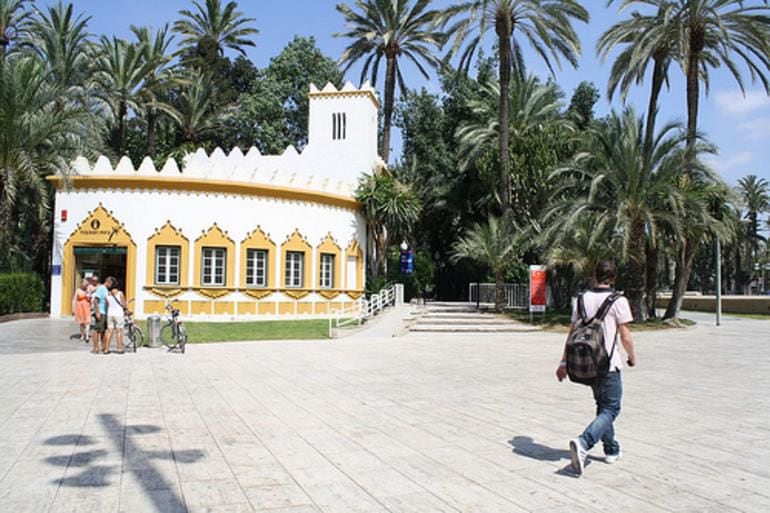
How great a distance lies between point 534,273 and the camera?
24.2 m

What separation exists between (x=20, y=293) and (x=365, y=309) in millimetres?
12956

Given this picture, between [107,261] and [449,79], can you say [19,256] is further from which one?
[449,79]

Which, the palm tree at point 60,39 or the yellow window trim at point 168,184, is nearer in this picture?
the yellow window trim at point 168,184

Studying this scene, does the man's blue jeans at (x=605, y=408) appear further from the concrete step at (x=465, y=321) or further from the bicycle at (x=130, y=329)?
the concrete step at (x=465, y=321)

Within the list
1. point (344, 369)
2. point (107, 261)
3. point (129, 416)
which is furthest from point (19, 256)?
point (129, 416)

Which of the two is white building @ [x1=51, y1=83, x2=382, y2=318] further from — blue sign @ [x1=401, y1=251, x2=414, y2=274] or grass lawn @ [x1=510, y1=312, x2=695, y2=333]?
grass lawn @ [x1=510, y1=312, x2=695, y2=333]

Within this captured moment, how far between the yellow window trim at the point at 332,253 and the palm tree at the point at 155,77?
18284 millimetres

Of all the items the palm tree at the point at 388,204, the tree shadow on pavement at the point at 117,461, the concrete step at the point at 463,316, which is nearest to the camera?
the tree shadow on pavement at the point at 117,461

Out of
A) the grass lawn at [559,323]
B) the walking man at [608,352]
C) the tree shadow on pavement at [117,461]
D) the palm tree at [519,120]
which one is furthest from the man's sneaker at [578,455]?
the palm tree at [519,120]

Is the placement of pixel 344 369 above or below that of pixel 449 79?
below

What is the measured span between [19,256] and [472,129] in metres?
22.8

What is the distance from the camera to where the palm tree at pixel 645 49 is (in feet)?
84.9

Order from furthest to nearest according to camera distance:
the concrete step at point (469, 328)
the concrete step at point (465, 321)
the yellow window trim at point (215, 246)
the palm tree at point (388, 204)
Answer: the palm tree at point (388, 204) < the yellow window trim at point (215, 246) < the concrete step at point (465, 321) < the concrete step at point (469, 328)

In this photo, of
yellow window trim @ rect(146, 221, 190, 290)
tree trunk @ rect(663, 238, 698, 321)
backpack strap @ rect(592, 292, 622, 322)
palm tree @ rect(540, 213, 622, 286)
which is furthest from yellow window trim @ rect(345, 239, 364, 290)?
backpack strap @ rect(592, 292, 622, 322)
